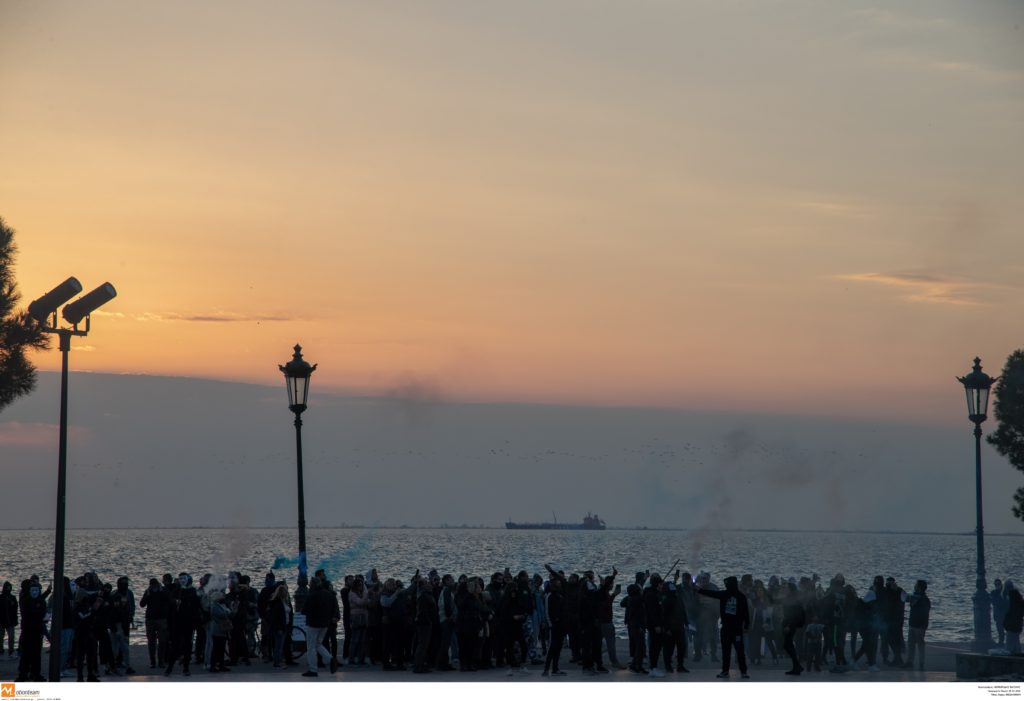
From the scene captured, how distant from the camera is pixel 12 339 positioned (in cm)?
2680

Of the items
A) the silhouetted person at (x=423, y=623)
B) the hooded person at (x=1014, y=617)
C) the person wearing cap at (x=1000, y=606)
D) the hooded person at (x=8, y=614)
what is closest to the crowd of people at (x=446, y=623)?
the silhouetted person at (x=423, y=623)

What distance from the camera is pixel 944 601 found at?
72812 millimetres

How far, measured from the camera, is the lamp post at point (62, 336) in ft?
61.7

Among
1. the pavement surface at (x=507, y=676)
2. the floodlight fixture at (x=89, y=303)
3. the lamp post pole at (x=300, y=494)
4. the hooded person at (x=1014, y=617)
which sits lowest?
the pavement surface at (x=507, y=676)

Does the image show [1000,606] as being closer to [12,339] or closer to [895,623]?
[895,623]

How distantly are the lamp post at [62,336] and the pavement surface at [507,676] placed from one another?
221 cm

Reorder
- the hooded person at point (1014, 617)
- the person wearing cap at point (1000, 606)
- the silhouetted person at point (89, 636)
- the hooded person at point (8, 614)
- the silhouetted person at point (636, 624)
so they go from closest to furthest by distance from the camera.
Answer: the silhouetted person at point (89, 636) < the silhouetted person at point (636, 624) < the hooded person at point (8, 614) < the hooded person at point (1014, 617) < the person wearing cap at point (1000, 606)

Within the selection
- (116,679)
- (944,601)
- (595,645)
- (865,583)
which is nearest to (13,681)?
(116,679)

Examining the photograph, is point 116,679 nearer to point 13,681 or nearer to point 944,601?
point 13,681

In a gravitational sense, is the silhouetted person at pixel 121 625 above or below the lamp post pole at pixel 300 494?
below

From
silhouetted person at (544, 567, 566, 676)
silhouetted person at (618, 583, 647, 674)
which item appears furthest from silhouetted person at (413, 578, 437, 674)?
silhouetted person at (618, 583, 647, 674)

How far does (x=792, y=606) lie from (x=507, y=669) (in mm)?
5277

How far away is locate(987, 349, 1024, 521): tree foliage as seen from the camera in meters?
44.6

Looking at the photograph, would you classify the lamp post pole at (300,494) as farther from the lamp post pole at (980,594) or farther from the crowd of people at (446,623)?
the lamp post pole at (980,594)
